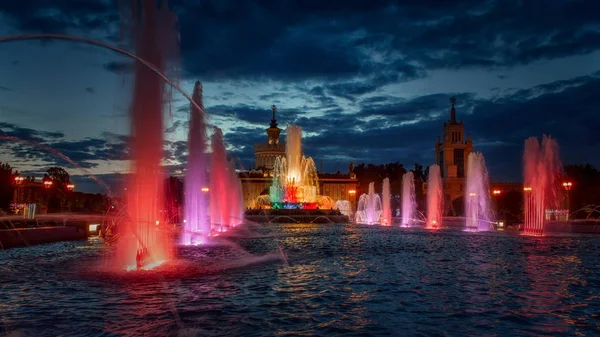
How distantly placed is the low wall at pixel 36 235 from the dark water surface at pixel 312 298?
13.9 feet

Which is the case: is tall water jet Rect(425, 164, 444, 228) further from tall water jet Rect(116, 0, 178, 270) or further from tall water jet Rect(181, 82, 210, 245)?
tall water jet Rect(116, 0, 178, 270)

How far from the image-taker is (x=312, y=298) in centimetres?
1238

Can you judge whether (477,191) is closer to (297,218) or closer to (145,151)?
(297,218)

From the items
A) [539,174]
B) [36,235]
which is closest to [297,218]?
[539,174]

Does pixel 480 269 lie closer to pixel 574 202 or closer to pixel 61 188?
pixel 574 202

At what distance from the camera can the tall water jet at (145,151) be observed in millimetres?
15875

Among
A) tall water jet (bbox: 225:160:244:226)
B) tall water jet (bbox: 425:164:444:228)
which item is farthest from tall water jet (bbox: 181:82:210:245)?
tall water jet (bbox: 425:164:444:228)

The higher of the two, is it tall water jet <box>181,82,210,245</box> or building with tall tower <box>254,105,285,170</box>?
building with tall tower <box>254,105,285,170</box>

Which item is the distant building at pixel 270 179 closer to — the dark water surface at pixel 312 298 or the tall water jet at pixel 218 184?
the tall water jet at pixel 218 184

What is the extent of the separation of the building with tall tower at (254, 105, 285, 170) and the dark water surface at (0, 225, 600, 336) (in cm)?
11425

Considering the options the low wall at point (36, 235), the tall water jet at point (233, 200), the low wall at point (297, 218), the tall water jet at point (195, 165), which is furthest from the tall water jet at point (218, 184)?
the low wall at point (297, 218)

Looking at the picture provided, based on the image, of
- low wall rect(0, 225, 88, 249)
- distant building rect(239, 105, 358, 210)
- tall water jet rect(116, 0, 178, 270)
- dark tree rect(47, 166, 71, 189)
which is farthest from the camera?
distant building rect(239, 105, 358, 210)

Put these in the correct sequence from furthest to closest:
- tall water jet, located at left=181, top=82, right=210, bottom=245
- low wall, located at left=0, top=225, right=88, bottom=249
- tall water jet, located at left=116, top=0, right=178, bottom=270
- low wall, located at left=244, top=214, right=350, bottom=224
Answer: low wall, located at left=244, top=214, right=350, bottom=224 < tall water jet, located at left=181, top=82, right=210, bottom=245 < low wall, located at left=0, top=225, right=88, bottom=249 < tall water jet, located at left=116, top=0, right=178, bottom=270

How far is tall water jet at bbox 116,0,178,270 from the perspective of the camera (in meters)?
15.9
